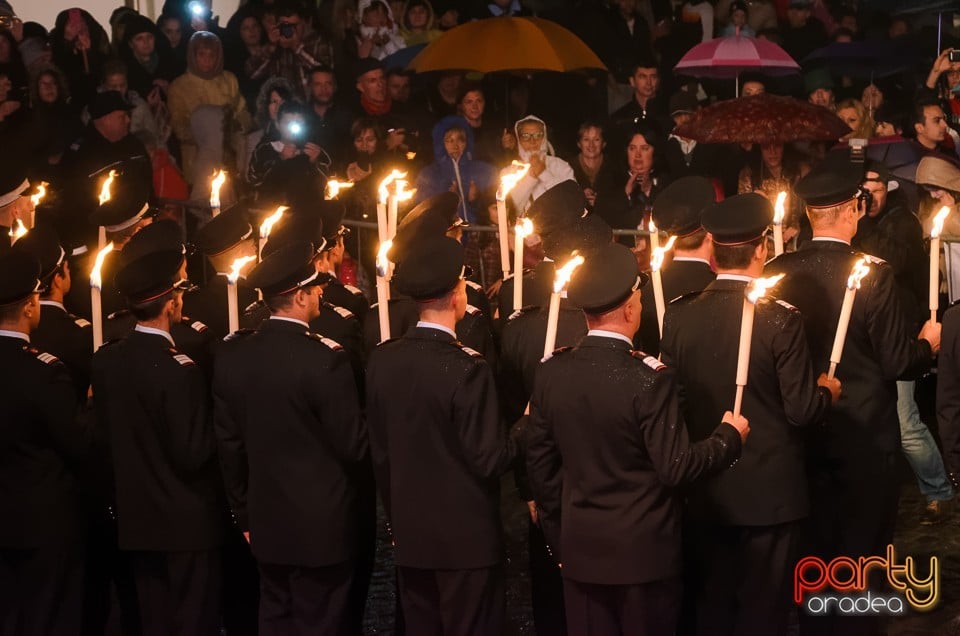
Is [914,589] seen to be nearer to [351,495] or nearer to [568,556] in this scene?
[568,556]

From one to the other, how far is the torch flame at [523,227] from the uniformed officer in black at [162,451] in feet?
5.10

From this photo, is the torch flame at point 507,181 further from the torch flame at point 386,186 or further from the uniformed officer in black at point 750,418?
the uniformed officer in black at point 750,418

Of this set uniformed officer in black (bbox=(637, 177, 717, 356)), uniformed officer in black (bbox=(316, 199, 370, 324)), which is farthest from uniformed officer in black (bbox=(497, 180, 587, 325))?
uniformed officer in black (bbox=(316, 199, 370, 324))

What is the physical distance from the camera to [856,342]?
632 centimetres

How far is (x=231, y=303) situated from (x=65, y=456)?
1.02m

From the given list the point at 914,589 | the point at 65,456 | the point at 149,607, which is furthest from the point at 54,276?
the point at 914,589

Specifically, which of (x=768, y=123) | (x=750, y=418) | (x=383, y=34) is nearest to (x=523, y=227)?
(x=750, y=418)

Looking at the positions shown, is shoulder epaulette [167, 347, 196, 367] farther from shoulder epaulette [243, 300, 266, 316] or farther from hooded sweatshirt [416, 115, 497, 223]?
hooded sweatshirt [416, 115, 497, 223]

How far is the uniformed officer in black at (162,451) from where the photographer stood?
6.11 meters

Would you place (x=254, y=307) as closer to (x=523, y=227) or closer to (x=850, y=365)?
(x=523, y=227)

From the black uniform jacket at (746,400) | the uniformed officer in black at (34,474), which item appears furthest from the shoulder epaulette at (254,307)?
the black uniform jacket at (746,400)

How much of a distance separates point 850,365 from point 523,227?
1.65 metres

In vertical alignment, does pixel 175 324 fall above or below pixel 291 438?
above

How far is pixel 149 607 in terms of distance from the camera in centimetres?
641
